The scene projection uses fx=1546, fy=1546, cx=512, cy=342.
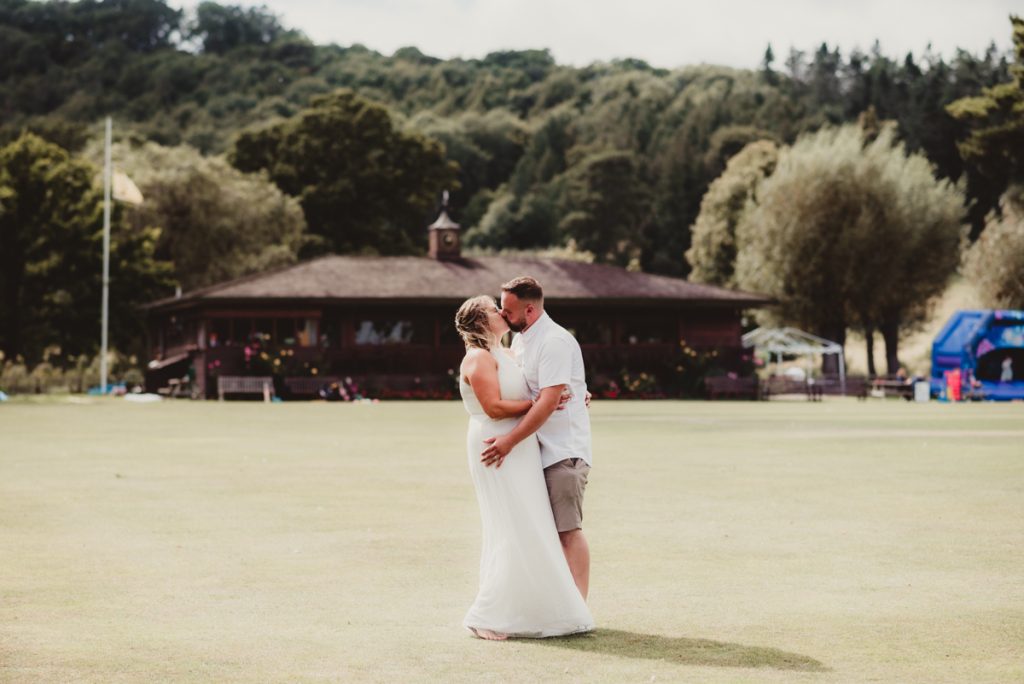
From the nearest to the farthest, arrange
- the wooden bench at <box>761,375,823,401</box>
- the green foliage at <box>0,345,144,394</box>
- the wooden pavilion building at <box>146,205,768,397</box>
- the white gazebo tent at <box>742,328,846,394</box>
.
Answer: the wooden pavilion building at <box>146,205,768,397</box> → the green foliage at <box>0,345,144,394</box> → the wooden bench at <box>761,375,823,401</box> → the white gazebo tent at <box>742,328,846,394</box>

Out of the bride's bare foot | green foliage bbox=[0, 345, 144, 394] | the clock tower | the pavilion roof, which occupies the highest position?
the clock tower

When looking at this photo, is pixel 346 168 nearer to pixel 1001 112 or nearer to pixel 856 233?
pixel 856 233

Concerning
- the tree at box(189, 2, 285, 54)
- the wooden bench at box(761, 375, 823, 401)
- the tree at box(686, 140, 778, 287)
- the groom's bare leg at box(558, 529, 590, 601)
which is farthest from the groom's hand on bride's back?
the tree at box(189, 2, 285, 54)

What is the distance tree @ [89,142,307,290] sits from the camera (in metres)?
68.9

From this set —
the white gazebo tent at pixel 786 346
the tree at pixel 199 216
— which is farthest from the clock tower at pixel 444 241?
the white gazebo tent at pixel 786 346

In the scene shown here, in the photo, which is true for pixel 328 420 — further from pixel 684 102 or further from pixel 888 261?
pixel 684 102

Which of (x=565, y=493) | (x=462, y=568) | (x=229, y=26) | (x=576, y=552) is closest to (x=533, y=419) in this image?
(x=565, y=493)

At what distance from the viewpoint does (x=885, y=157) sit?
228 feet

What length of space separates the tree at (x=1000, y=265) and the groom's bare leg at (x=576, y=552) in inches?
2592

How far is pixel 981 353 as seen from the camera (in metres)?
53.5

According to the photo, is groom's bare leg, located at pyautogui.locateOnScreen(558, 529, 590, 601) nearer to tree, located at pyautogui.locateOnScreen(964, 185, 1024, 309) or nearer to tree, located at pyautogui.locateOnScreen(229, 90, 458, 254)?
tree, located at pyautogui.locateOnScreen(964, 185, 1024, 309)

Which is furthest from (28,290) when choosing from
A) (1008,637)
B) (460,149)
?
(460,149)

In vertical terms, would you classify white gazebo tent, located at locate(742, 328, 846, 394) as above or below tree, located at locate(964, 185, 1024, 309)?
below

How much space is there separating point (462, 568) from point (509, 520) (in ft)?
9.26
